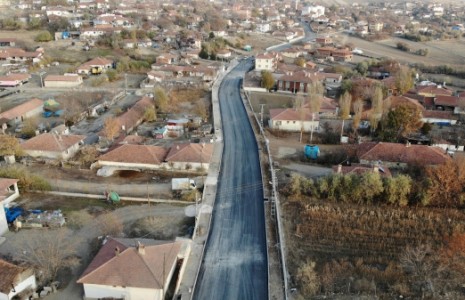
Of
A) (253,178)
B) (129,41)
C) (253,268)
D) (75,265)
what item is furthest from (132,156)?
(129,41)

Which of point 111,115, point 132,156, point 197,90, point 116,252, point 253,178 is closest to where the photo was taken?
point 116,252

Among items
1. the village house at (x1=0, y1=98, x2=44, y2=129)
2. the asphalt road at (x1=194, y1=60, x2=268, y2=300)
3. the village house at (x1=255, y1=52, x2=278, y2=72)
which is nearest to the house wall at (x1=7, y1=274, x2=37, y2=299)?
the asphalt road at (x1=194, y1=60, x2=268, y2=300)

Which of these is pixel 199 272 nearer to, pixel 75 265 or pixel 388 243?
pixel 75 265

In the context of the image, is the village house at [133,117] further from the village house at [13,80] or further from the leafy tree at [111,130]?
the village house at [13,80]

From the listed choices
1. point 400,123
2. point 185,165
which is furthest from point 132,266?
point 400,123

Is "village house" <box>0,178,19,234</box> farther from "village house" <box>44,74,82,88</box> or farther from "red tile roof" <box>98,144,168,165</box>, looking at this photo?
"village house" <box>44,74,82,88</box>

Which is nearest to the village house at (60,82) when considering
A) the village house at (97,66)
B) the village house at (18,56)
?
the village house at (97,66)
